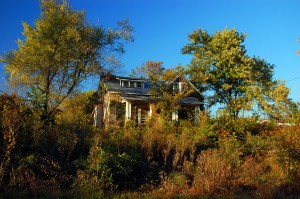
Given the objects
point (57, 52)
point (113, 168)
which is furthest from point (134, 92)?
point (113, 168)

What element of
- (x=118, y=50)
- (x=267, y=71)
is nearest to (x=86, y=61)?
(x=118, y=50)

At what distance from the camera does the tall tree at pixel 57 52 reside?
25016 millimetres

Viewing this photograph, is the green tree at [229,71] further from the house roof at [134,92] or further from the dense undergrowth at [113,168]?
the dense undergrowth at [113,168]

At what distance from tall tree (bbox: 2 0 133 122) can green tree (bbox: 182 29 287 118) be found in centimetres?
1513

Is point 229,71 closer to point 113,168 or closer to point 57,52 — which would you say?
point 57,52

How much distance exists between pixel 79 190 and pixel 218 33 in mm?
35219

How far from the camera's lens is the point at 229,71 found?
125 feet

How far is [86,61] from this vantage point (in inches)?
1061

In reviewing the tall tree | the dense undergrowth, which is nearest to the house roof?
the tall tree

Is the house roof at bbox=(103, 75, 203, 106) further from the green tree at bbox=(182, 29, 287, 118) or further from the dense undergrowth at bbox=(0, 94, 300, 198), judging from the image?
the dense undergrowth at bbox=(0, 94, 300, 198)

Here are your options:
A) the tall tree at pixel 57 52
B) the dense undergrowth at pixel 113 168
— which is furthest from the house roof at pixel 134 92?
the dense undergrowth at pixel 113 168

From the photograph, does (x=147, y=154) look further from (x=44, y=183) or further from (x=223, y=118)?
(x=223, y=118)

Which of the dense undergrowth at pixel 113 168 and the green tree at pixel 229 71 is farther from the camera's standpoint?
the green tree at pixel 229 71

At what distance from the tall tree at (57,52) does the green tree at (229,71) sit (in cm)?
1513
